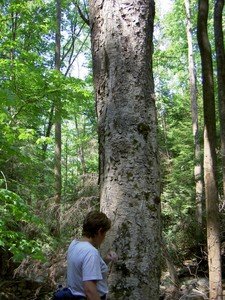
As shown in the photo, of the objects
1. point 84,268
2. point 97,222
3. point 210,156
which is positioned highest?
point 210,156

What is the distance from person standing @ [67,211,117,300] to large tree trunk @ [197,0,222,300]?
19.9 feet

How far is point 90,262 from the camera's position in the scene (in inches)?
77.9

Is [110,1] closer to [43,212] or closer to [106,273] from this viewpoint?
[106,273]

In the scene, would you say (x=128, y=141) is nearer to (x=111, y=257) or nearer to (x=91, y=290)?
(x=111, y=257)

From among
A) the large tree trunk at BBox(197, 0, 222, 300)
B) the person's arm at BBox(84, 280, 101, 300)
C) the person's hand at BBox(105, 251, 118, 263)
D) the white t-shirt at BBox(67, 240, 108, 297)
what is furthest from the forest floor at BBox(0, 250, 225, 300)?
the person's hand at BBox(105, 251, 118, 263)

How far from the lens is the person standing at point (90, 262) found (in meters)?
1.93

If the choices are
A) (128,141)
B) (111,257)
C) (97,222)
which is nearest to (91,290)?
(111,257)

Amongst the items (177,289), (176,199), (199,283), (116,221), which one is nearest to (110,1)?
(116,221)

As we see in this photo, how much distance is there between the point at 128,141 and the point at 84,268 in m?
0.80

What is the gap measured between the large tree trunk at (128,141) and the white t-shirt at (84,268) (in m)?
0.09

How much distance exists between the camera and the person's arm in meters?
1.94

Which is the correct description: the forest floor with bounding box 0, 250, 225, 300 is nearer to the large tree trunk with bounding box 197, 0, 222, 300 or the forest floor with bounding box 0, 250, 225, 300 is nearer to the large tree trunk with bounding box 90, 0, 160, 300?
the large tree trunk with bounding box 197, 0, 222, 300

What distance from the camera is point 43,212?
9672 millimetres

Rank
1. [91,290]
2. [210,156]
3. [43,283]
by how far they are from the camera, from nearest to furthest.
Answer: [91,290], [210,156], [43,283]
